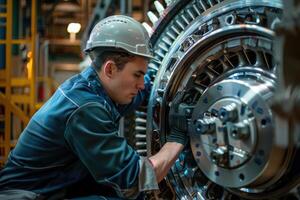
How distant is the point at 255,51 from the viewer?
1725 millimetres

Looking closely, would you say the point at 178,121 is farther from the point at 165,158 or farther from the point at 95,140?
the point at 95,140

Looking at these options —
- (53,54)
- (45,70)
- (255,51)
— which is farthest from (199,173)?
(53,54)

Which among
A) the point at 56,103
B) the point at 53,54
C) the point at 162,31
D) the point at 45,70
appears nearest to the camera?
the point at 56,103

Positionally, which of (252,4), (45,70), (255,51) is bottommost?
(45,70)

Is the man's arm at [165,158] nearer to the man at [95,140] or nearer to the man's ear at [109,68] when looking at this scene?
the man at [95,140]

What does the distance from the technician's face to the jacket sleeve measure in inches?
5.3

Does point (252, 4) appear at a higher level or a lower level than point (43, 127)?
higher

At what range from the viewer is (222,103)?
1.74 metres

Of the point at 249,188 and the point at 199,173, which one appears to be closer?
the point at 249,188

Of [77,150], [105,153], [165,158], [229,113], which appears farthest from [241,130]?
[77,150]

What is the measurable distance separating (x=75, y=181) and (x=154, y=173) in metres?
0.36

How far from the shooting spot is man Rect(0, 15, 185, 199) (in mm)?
1861

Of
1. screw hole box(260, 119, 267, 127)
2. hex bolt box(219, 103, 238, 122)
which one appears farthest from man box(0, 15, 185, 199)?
screw hole box(260, 119, 267, 127)

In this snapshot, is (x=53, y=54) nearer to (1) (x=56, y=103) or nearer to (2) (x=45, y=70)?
(2) (x=45, y=70)
